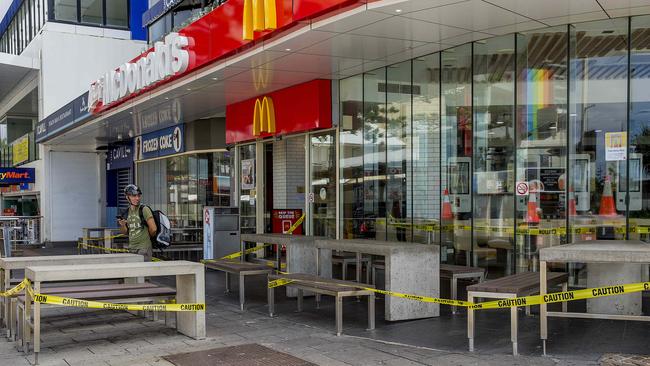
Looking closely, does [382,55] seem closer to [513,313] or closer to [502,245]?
[502,245]

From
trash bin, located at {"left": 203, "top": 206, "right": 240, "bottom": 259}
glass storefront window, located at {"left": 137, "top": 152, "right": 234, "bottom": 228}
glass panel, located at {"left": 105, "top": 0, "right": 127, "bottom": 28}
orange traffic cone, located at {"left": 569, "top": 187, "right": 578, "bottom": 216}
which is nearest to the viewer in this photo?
orange traffic cone, located at {"left": 569, "top": 187, "right": 578, "bottom": 216}

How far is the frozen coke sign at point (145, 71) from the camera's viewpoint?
12077 mm

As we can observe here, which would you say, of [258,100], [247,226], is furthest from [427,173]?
[247,226]

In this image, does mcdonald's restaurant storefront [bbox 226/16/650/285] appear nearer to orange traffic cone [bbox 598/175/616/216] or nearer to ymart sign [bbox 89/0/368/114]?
orange traffic cone [bbox 598/175/616/216]

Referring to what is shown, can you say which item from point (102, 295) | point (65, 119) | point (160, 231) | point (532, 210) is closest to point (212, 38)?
point (160, 231)

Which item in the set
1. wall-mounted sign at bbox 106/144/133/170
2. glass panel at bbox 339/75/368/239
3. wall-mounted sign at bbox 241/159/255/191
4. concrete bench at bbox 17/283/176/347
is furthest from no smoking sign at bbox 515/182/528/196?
wall-mounted sign at bbox 106/144/133/170

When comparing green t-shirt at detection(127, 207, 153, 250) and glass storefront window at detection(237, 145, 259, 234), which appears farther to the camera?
glass storefront window at detection(237, 145, 259, 234)

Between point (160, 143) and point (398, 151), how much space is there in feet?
36.7

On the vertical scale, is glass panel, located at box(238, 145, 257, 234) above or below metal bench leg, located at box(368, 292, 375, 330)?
above

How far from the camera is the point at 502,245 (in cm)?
1073

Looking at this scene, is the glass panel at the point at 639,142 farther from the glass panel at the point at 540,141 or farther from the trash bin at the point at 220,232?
the trash bin at the point at 220,232

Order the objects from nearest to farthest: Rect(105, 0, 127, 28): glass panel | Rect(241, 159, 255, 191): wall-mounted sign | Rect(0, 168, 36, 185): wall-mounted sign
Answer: Rect(241, 159, 255, 191): wall-mounted sign → Rect(0, 168, 36, 185): wall-mounted sign → Rect(105, 0, 127, 28): glass panel

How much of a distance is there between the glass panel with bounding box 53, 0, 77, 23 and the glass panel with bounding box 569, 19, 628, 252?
69.0 ft

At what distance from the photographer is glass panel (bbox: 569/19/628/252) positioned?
9672 millimetres
